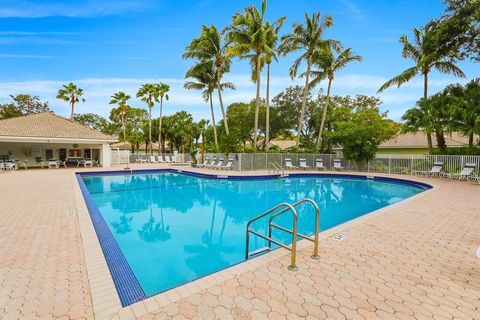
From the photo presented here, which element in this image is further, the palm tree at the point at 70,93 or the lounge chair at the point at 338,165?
the palm tree at the point at 70,93

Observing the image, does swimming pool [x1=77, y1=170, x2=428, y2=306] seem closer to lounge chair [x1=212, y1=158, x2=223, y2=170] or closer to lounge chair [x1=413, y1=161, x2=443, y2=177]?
lounge chair [x1=413, y1=161, x2=443, y2=177]

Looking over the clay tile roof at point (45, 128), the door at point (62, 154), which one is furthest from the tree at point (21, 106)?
the door at point (62, 154)

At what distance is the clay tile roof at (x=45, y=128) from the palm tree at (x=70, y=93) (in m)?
9.71

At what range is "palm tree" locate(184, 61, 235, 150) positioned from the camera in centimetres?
2250

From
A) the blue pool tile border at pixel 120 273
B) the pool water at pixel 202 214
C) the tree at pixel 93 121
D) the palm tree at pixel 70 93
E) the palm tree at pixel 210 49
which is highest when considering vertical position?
the palm tree at pixel 210 49

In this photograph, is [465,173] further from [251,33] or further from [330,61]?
[251,33]

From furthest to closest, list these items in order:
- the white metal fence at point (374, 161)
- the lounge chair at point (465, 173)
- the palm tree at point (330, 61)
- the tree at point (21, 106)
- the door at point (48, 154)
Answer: the tree at point (21, 106), the door at point (48, 154), the palm tree at point (330, 61), the white metal fence at point (374, 161), the lounge chair at point (465, 173)

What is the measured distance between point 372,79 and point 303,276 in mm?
26083

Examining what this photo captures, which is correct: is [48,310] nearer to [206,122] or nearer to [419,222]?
[419,222]

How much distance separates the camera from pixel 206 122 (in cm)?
2677

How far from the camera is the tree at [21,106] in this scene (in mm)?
33906

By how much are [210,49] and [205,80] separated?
3.28m

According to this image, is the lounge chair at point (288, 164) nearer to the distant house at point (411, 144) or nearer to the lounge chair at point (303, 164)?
the lounge chair at point (303, 164)

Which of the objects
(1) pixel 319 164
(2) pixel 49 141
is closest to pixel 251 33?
(1) pixel 319 164
